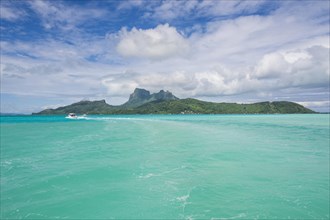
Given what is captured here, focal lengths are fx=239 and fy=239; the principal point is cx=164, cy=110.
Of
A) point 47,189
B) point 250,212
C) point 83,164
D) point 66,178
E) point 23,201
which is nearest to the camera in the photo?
point 250,212

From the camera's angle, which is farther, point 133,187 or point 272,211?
point 133,187

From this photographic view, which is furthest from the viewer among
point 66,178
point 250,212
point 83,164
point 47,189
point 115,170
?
point 83,164

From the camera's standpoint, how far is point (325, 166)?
20.4 metres

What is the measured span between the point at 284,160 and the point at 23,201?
71.2 feet

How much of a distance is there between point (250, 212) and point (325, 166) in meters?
12.8

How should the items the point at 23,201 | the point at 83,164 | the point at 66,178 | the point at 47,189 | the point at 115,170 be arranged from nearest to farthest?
the point at 23,201 → the point at 47,189 → the point at 66,178 → the point at 115,170 → the point at 83,164

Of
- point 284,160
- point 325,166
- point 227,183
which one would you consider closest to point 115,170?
point 227,183

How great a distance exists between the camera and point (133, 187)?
1569cm

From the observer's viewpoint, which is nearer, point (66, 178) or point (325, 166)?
point (66, 178)

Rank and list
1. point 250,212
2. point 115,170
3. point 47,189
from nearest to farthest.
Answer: point 250,212
point 47,189
point 115,170

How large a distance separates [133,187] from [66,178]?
546 centimetres

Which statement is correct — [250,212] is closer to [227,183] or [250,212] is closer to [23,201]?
[227,183]

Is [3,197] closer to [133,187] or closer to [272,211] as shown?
[133,187]

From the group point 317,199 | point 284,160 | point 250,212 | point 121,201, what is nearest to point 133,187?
point 121,201
